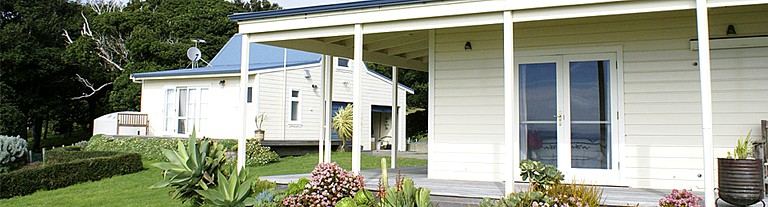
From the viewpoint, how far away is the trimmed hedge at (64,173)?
10.4 metres

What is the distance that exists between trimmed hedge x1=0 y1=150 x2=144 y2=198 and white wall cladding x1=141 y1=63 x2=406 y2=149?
12.8 feet

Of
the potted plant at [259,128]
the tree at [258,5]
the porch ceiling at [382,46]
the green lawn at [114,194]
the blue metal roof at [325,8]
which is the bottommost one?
the green lawn at [114,194]

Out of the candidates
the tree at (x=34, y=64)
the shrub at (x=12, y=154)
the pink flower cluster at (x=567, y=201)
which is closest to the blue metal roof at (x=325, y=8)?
the pink flower cluster at (x=567, y=201)

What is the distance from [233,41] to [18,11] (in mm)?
14145

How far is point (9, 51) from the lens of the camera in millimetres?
25891

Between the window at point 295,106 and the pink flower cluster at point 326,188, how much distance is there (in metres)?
11.7

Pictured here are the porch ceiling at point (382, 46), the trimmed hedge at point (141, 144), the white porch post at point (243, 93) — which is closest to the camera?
the white porch post at point (243, 93)

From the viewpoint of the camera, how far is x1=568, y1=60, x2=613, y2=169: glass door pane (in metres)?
6.93

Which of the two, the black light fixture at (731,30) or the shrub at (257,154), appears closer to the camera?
the black light fixture at (731,30)

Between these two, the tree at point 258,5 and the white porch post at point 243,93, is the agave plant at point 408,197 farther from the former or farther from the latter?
the tree at point 258,5

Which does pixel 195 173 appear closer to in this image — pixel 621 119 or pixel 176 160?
pixel 176 160

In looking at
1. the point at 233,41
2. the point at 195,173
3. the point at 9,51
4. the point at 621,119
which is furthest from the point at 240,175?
the point at 9,51

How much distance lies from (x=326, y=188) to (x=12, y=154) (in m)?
9.69

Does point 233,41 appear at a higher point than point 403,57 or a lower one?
higher
